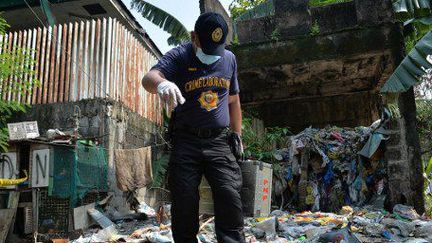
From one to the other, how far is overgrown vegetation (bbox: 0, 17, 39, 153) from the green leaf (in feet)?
20.1

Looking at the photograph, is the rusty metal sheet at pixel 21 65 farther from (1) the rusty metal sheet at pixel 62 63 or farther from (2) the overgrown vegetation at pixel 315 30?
(2) the overgrown vegetation at pixel 315 30

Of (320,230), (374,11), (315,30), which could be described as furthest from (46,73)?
(374,11)

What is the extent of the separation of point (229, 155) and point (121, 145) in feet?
20.0

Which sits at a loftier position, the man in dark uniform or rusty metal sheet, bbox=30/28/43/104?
rusty metal sheet, bbox=30/28/43/104

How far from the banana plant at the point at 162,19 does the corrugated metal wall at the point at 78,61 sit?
4.92 meters

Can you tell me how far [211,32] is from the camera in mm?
2549

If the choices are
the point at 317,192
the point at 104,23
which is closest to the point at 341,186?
the point at 317,192

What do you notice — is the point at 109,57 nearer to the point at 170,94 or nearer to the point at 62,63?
the point at 62,63

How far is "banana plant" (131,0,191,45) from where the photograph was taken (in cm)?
1355

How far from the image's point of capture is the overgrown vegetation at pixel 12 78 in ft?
23.5

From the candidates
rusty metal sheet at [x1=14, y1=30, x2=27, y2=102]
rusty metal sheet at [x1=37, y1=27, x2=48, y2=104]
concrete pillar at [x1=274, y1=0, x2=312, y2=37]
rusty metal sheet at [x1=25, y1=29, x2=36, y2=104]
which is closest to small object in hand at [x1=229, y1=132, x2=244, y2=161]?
concrete pillar at [x1=274, y1=0, x2=312, y2=37]

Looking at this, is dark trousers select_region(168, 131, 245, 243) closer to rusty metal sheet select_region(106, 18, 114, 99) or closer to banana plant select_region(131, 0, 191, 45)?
rusty metal sheet select_region(106, 18, 114, 99)

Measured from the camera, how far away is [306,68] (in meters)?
8.06

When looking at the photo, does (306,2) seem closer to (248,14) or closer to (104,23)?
(104,23)
